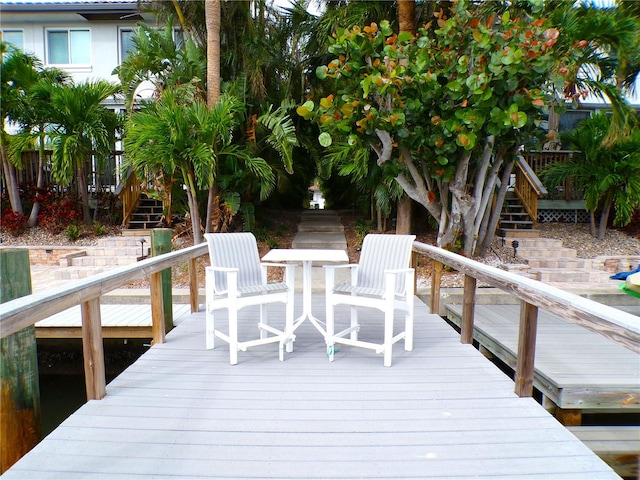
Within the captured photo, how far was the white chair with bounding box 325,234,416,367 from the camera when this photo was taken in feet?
10.8

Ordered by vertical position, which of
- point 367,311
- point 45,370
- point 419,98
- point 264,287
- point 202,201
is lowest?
point 45,370

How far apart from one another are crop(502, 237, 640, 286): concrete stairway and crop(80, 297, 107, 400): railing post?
5.89 metres

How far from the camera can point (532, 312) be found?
2.65m

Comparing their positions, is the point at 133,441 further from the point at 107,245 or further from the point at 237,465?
the point at 107,245

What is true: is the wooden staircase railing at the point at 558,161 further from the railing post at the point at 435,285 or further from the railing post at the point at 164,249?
the railing post at the point at 164,249

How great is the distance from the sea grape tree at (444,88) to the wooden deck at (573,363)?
216 cm

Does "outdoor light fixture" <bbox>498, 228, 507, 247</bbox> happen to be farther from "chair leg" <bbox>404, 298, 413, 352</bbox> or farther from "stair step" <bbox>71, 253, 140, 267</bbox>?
"stair step" <bbox>71, 253, 140, 267</bbox>

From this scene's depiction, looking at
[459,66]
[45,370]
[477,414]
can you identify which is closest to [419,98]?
[459,66]

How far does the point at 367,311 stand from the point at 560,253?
203 inches

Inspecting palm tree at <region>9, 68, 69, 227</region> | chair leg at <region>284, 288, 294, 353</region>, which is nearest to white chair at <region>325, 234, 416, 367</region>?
chair leg at <region>284, 288, 294, 353</region>

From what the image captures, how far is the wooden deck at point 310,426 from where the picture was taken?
204 cm

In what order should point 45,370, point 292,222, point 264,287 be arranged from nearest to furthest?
point 264,287 < point 45,370 < point 292,222

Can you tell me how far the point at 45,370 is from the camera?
535cm

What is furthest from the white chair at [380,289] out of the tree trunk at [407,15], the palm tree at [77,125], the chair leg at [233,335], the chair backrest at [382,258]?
the palm tree at [77,125]
